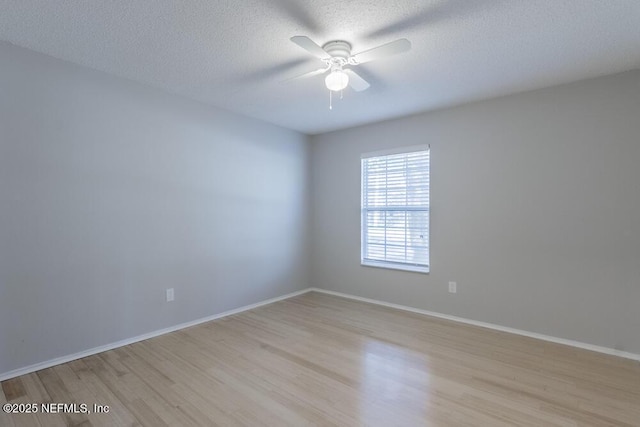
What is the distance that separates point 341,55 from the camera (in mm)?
2232

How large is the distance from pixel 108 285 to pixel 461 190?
366 cm

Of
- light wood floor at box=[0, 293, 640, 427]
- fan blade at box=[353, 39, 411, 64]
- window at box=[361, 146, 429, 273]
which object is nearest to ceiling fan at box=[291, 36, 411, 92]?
fan blade at box=[353, 39, 411, 64]

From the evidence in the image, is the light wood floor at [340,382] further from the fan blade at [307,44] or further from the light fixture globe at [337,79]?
the fan blade at [307,44]

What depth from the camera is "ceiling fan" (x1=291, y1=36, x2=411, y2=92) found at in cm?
189

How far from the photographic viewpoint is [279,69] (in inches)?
104

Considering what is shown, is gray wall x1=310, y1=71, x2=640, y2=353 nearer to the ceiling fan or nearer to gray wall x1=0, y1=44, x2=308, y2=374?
the ceiling fan

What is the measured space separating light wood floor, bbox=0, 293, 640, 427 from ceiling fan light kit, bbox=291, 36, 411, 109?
2.14m

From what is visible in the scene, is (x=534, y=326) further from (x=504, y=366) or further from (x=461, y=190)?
(x=461, y=190)

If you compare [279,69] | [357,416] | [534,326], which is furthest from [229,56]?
[534,326]

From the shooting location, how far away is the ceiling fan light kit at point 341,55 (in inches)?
74.3

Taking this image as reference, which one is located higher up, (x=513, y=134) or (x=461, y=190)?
(x=513, y=134)

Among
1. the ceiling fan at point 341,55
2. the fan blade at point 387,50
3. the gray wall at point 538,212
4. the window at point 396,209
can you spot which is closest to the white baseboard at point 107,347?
the window at point 396,209

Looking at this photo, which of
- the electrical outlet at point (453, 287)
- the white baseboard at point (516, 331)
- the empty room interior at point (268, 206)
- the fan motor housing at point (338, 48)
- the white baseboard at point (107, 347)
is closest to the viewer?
the empty room interior at point (268, 206)

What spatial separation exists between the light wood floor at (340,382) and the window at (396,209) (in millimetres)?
1060
